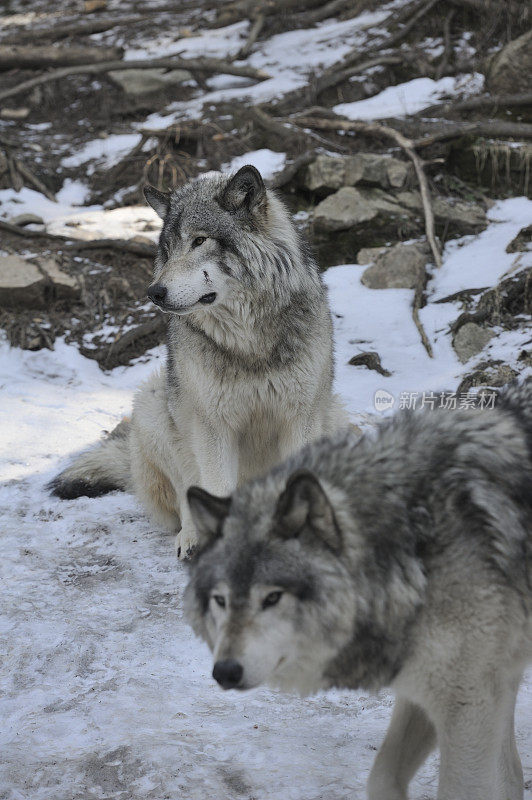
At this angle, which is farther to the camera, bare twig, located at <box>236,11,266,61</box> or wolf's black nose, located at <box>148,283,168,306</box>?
bare twig, located at <box>236,11,266,61</box>

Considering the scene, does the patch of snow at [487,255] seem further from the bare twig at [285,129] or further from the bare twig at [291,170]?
the bare twig at [285,129]

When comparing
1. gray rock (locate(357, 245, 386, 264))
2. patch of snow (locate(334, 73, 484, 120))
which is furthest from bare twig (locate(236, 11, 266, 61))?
gray rock (locate(357, 245, 386, 264))

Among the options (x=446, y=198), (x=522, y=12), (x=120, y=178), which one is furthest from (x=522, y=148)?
(x=120, y=178)

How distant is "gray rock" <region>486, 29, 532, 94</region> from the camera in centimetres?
1142

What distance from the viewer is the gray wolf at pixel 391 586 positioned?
8.45ft

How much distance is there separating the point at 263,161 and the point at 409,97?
2.66 metres

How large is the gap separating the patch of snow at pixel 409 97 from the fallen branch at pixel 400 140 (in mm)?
466

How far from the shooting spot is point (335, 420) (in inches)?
228

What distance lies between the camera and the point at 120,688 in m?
4.09

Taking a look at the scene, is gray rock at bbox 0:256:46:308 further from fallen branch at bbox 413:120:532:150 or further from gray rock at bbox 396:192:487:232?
fallen branch at bbox 413:120:532:150

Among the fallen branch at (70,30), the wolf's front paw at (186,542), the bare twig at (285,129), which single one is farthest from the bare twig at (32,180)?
the wolf's front paw at (186,542)

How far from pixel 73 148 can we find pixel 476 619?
12175mm

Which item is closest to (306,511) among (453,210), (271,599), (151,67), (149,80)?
(271,599)

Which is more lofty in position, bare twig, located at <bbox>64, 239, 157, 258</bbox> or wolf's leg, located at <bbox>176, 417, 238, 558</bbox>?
wolf's leg, located at <bbox>176, 417, 238, 558</bbox>
